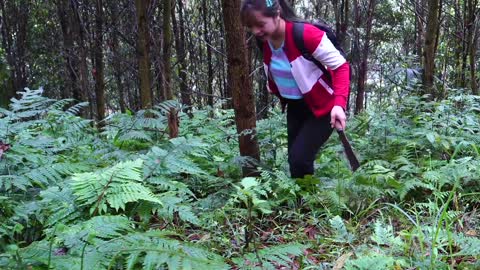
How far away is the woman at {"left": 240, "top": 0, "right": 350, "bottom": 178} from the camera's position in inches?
112

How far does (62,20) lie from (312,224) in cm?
A: 812

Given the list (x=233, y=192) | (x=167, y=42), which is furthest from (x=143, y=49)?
(x=233, y=192)

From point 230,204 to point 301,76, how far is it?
1002 mm

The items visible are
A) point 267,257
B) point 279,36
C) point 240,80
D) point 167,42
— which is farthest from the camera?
point 167,42

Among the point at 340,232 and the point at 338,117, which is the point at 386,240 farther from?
the point at 338,117

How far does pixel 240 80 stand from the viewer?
3346mm

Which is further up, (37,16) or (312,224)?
(37,16)

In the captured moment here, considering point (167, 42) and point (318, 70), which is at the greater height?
point (167, 42)

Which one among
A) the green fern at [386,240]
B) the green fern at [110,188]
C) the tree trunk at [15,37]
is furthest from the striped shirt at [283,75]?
the tree trunk at [15,37]

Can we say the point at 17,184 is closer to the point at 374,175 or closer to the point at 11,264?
the point at 11,264

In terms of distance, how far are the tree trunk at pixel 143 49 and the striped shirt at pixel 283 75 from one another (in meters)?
1.91

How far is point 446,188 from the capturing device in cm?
311

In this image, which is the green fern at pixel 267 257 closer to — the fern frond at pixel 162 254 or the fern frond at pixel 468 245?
the fern frond at pixel 162 254

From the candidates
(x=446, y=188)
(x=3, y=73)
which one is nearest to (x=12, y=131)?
(x=446, y=188)
